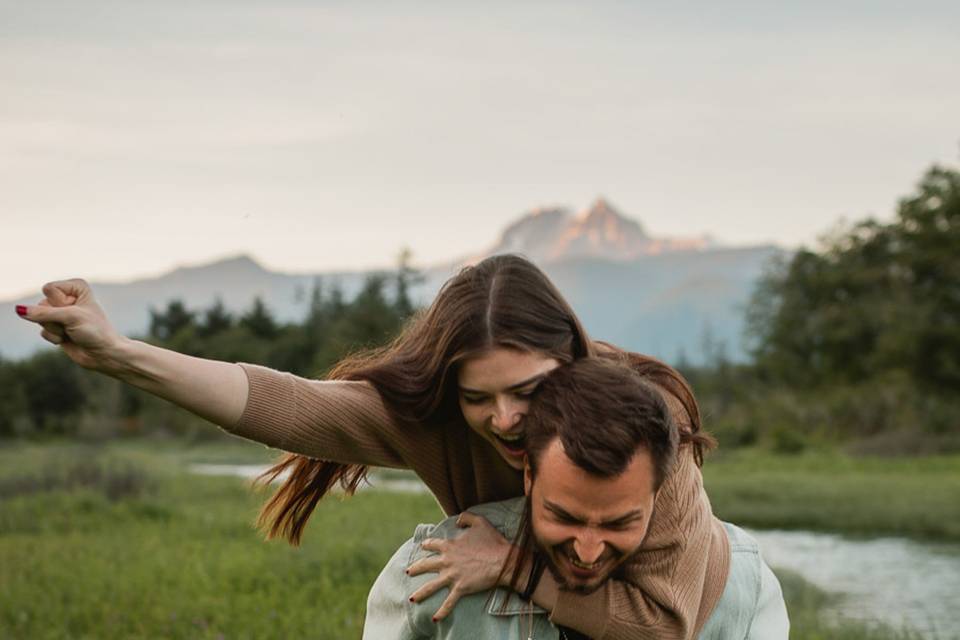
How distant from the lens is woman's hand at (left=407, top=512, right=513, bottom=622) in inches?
129

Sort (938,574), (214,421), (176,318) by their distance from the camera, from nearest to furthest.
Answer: (214,421) < (938,574) < (176,318)

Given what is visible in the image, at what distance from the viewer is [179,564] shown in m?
10.1

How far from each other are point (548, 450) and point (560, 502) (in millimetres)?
125

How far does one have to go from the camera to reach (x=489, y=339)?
3.92 m

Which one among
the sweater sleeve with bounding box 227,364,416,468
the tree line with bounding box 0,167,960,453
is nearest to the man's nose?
the sweater sleeve with bounding box 227,364,416,468

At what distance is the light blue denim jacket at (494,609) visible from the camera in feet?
10.8

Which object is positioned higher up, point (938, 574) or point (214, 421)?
point (214, 421)

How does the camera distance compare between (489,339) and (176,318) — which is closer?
(489,339)

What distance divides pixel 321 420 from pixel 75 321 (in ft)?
3.25

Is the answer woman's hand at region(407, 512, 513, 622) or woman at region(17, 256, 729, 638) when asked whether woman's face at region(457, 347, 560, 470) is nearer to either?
woman at region(17, 256, 729, 638)

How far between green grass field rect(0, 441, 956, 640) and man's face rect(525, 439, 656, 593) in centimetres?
370

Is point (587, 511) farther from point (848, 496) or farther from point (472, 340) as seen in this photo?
point (848, 496)

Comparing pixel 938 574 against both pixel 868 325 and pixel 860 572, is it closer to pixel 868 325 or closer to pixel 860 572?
pixel 860 572

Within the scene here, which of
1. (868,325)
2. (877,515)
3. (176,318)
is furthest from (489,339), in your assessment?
(176,318)
